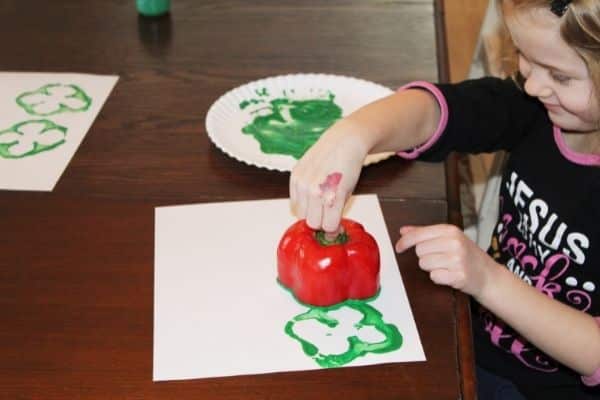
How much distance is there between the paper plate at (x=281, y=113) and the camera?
0.94 m

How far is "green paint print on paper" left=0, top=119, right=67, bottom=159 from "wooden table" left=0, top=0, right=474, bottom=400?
0.16ft

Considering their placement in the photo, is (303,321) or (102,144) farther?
(102,144)

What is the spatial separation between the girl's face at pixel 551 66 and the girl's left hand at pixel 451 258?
18cm

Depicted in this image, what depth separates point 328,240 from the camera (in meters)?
0.75

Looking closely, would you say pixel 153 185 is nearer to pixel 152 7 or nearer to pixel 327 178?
pixel 327 178

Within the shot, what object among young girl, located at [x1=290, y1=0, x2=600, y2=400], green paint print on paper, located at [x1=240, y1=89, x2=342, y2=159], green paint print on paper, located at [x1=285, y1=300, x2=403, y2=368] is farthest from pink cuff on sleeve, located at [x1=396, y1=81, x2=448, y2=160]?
green paint print on paper, located at [x1=285, y1=300, x2=403, y2=368]

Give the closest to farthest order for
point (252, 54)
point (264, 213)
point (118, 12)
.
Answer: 1. point (264, 213)
2. point (252, 54)
3. point (118, 12)

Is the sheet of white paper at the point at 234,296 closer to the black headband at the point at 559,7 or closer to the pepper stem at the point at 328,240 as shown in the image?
the pepper stem at the point at 328,240

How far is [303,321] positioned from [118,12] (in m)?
0.79

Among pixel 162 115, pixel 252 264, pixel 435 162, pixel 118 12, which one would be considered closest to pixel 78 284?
pixel 252 264

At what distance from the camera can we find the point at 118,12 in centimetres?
128

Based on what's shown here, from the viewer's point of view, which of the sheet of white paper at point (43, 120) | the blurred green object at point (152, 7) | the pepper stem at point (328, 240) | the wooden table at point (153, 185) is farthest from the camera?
the blurred green object at point (152, 7)

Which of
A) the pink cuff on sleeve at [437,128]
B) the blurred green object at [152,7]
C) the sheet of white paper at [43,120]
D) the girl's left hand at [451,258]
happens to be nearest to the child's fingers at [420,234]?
the girl's left hand at [451,258]

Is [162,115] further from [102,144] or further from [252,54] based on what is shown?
[252,54]
